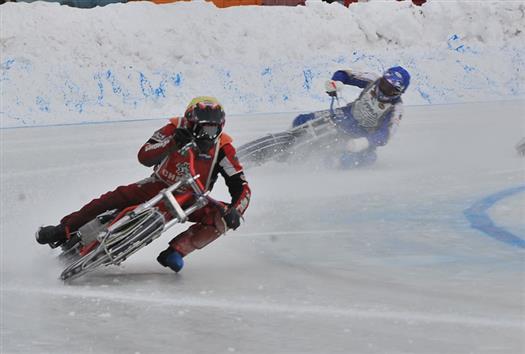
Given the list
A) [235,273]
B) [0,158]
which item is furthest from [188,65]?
[235,273]

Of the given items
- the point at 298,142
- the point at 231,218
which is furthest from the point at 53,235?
the point at 298,142

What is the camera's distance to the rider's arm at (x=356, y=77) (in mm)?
12164

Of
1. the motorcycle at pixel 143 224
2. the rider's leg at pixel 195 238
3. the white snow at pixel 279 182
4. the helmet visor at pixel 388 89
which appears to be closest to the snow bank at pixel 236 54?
the white snow at pixel 279 182

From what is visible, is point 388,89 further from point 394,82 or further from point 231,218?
point 231,218

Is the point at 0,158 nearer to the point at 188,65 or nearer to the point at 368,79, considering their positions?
the point at 368,79

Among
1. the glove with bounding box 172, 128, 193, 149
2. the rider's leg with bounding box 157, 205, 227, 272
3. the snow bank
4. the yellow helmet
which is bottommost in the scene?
the snow bank

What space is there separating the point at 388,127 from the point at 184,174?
6.06 m

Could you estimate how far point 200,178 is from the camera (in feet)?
20.5

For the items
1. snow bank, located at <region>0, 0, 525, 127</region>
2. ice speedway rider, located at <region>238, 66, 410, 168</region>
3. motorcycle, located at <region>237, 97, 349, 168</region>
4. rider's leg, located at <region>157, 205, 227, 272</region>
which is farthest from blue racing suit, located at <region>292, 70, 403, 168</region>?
snow bank, located at <region>0, 0, 525, 127</region>

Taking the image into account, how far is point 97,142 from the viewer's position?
1455 centimetres

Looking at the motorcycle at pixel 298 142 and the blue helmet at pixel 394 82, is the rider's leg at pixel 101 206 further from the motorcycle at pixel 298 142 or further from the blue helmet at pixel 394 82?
the blue helmet at pixel 394 82

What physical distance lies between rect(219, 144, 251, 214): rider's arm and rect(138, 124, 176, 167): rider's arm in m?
0.35

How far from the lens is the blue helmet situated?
11.5 m

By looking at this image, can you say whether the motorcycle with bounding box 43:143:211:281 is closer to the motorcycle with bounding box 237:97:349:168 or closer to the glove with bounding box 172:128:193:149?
the glove with bounding box 172:128:193:149
